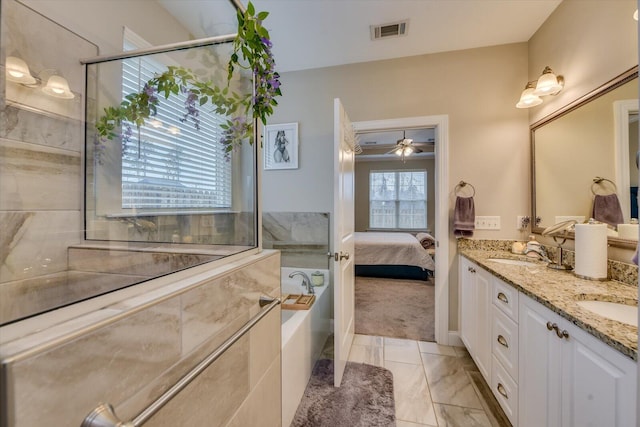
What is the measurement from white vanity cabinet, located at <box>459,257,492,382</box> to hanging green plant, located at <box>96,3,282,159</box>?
172cm

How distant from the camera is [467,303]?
209 cm

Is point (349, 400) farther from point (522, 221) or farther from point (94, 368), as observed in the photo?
point (522, 221)

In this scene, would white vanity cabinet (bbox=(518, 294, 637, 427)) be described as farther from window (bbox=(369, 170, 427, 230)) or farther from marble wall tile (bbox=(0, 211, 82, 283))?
window (bbox=(369, 170, 427, 230))

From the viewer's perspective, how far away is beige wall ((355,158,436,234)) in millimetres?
6715

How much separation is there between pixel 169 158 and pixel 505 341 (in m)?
2.12

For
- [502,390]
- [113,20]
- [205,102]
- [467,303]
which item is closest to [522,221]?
[467,303]

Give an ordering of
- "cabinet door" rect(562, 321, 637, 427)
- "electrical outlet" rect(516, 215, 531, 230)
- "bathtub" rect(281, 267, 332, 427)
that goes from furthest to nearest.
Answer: "electrical outlet" rect(516, 215, 531, 230)
"bathtub" rect(281, 267, 332, 427)
"cabinet door" rect(562, 321, 637, 427)

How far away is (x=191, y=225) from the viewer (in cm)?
132

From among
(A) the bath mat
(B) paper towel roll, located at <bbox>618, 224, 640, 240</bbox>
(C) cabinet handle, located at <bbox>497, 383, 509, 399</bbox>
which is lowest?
(A) the bath mat

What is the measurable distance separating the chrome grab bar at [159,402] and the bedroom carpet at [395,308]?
80.0 inches

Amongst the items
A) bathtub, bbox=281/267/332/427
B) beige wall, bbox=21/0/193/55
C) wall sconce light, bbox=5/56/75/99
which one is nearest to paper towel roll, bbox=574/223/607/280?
bathtub, bbox=281/267/332/427

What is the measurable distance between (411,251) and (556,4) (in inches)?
128

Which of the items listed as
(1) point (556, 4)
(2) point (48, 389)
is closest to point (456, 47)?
(1) point (556, 4)

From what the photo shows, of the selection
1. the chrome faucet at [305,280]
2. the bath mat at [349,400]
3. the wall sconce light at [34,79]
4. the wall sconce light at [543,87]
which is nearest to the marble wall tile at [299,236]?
the chrome faucet at [305,280]
